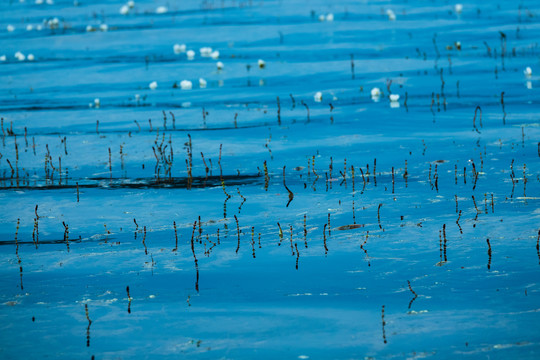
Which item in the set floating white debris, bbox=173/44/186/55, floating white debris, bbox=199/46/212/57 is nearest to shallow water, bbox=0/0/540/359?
floating white debris, bbox=173/44/186/55

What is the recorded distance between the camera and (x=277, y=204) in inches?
373

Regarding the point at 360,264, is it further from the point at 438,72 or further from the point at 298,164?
the point at 438,72

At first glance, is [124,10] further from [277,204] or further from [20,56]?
[277,204]

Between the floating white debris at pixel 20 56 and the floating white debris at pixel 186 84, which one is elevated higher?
the floating white debris at pixel 20 56

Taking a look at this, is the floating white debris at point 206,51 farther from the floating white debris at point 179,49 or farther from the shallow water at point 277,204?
the floating white debris at point 179,49

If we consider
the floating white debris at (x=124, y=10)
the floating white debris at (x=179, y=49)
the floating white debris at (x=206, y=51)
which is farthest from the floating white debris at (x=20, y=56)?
the floating white debris at (x=124, y=10)

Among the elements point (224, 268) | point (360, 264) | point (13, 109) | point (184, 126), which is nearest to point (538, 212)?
point (360, 264)

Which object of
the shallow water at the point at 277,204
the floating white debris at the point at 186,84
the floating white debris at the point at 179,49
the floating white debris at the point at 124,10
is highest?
the floating white debris at the point at 124,10

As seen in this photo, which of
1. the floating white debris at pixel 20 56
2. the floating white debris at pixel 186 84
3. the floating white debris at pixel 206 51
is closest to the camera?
the floating white debris at pixel 186 84

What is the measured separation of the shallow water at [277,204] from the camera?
20.2 ft

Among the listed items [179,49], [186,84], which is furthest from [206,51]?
[186,84]

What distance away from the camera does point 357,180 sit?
10.4m

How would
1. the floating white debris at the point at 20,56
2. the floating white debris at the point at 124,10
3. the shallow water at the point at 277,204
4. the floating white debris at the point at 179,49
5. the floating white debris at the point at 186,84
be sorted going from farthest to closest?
the floating white debris at the point at 124,10 → the floating white debris at the point at 20,56 → the floating white debris at the point at 179,49 → the floating white debris at the point at 186,84 → the shallow water at the point at 277,204

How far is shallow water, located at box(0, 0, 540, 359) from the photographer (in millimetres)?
6164
